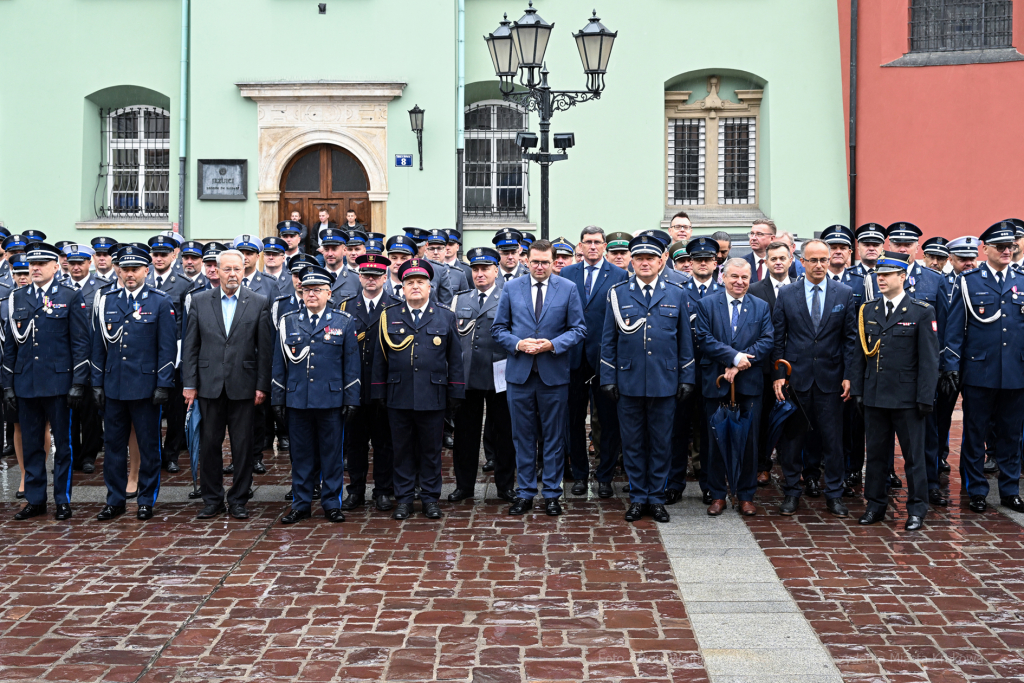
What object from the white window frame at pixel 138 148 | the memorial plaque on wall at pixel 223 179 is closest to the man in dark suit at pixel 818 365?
the memorial plaque on wall at pixel 223 179

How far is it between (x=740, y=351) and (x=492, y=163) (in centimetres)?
1144

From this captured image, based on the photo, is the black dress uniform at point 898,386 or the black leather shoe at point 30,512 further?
the black leather shoe at point 30,512

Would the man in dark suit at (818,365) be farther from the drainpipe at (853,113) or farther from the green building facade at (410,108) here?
the drainpipe at (853,113)

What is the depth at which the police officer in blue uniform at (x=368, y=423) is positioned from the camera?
27.2 ft

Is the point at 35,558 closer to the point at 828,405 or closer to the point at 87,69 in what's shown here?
the point at 828,405

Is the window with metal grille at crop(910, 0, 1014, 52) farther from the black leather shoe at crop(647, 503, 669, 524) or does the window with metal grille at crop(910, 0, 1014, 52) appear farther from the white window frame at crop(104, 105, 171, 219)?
the white window frame at crop(104, 105, 171, 219)

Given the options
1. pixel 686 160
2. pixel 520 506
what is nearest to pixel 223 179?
pixel 686 160

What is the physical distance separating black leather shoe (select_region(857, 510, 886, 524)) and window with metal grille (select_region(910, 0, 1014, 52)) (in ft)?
39.1

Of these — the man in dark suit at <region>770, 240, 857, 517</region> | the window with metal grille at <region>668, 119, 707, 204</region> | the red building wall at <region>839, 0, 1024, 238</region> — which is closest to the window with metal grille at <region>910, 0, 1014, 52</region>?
the red building wall at <region>839, 0, 1024, 238</region>

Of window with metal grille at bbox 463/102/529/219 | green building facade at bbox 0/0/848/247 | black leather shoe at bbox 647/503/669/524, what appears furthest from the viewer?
window with metal grille at bbox 463/102/529/219

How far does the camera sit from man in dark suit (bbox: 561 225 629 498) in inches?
340

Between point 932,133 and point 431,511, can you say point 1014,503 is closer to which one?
point 431,511

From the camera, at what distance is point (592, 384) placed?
891 cm

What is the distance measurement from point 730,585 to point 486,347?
302 cm
